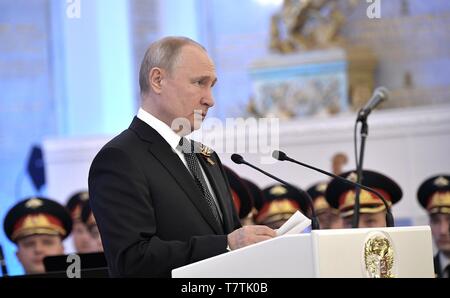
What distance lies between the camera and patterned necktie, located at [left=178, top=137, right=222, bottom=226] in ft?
11.1

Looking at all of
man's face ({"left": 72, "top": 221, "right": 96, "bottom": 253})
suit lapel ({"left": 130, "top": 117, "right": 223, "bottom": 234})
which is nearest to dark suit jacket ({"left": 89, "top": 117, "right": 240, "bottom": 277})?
suit lapel ({"left": 130, "top": 117, "right": 223, "bottom": 234})

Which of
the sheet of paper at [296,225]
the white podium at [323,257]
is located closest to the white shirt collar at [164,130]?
the sheet of paper at [296,225]

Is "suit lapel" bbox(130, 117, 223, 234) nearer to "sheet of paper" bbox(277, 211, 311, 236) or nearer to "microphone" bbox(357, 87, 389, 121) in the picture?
"sheet of paper" bbox(277, 211, 311, 236)

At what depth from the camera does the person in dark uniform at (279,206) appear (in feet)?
19.6

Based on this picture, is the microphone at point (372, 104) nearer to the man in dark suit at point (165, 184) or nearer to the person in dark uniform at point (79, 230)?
the man in dark suit at point (165, 184)

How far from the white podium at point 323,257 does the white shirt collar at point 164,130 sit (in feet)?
2.30

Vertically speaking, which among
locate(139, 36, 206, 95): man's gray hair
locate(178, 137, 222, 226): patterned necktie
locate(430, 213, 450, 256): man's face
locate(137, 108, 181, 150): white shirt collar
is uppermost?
locate(139, 36, 206, 95): man's gray hair

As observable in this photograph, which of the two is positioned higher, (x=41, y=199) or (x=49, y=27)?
(x=49, y=27)

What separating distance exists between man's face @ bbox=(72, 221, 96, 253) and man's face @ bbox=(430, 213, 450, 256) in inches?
85.3

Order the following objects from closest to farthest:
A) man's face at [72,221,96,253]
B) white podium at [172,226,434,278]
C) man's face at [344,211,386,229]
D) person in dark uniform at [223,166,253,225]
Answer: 1. white podium at [172,226,434,278]
2. person in dark uniform at [223,166,253,225]
3. man's face at [344,211,386,229]
4. man's face at [72,221,96,253]

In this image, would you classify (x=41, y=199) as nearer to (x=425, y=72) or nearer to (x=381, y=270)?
(x=381, y=270)
